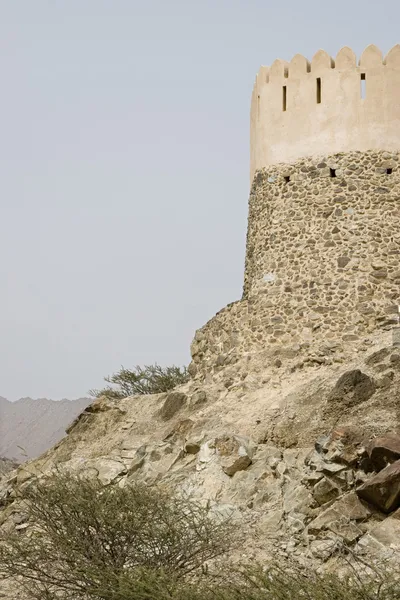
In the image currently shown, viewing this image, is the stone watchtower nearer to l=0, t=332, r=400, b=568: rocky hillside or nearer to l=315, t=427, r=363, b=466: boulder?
l=0, t=332, r=400, b=568: rocky hillside

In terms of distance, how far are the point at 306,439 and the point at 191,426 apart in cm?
278

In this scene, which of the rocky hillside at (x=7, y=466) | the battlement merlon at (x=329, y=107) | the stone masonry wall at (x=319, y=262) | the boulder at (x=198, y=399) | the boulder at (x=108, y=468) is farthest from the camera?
the rocky hillside at (x=7, y=466)

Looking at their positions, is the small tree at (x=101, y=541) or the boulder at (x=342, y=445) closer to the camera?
the small tree at (x=101, y=541)

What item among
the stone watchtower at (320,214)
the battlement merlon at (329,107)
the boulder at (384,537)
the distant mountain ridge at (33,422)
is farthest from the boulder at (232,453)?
the distant mountain ridge at (33,422)

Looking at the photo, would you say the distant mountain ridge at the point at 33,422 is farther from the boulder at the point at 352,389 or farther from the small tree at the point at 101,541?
the small tree at the point at 101,541

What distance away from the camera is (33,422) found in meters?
61.0

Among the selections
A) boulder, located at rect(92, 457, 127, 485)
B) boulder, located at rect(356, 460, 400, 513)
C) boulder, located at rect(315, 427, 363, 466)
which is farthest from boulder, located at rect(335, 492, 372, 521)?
boulder, located at rect(92, 457, 127, 485)

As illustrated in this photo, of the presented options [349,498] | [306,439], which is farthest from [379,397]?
[349,498]

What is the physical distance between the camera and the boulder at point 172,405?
1817cm

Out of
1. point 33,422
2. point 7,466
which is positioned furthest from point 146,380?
point 33,422

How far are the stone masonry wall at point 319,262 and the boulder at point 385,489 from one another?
5.70 metres

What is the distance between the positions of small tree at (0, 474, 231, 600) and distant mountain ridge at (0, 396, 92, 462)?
42.1m

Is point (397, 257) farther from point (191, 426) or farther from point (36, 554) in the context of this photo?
point (36, 554)

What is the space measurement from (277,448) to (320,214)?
5888 mm
